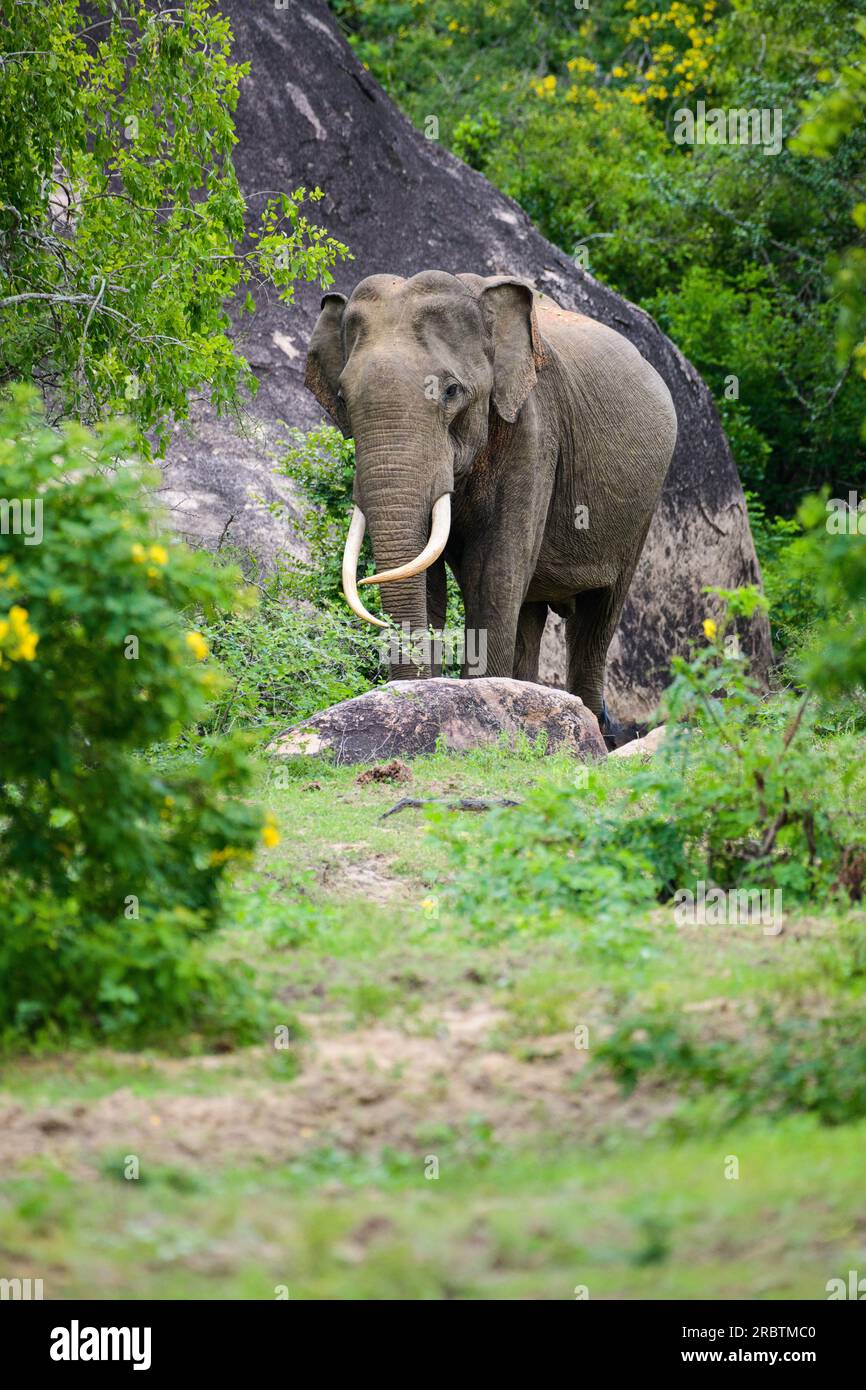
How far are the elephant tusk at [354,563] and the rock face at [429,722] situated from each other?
0.50 meters

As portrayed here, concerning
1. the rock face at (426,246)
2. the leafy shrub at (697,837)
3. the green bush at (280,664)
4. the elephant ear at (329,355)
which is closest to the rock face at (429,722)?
the green bush at (280,664)

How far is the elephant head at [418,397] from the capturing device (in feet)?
36.6

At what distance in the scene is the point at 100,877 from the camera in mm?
5414

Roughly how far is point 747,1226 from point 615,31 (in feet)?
80.5

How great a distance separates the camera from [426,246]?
63.2 feet

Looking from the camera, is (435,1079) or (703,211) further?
(703,211)

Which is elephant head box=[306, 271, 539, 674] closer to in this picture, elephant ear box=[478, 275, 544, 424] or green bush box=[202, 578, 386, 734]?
elephant ear box=[478, 275, 544, 424]

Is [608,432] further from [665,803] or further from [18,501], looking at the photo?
[18,501]

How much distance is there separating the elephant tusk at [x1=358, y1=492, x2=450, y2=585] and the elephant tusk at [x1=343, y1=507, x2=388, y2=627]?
0.13m

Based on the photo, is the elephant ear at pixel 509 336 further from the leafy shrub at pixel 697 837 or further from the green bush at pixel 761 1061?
the green bush at pixel 761 1061

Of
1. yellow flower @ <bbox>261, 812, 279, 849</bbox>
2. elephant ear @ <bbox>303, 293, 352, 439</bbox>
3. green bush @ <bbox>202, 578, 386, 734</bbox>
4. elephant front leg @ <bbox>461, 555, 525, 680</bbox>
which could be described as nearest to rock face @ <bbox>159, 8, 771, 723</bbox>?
elephant ear @ <bbox>303, 293, 352, 439</bbox>

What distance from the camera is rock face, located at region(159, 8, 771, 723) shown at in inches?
719

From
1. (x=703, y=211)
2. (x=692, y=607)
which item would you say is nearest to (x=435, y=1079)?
(x=692, y=607)

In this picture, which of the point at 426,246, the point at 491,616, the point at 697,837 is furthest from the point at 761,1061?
the point at 426,246
